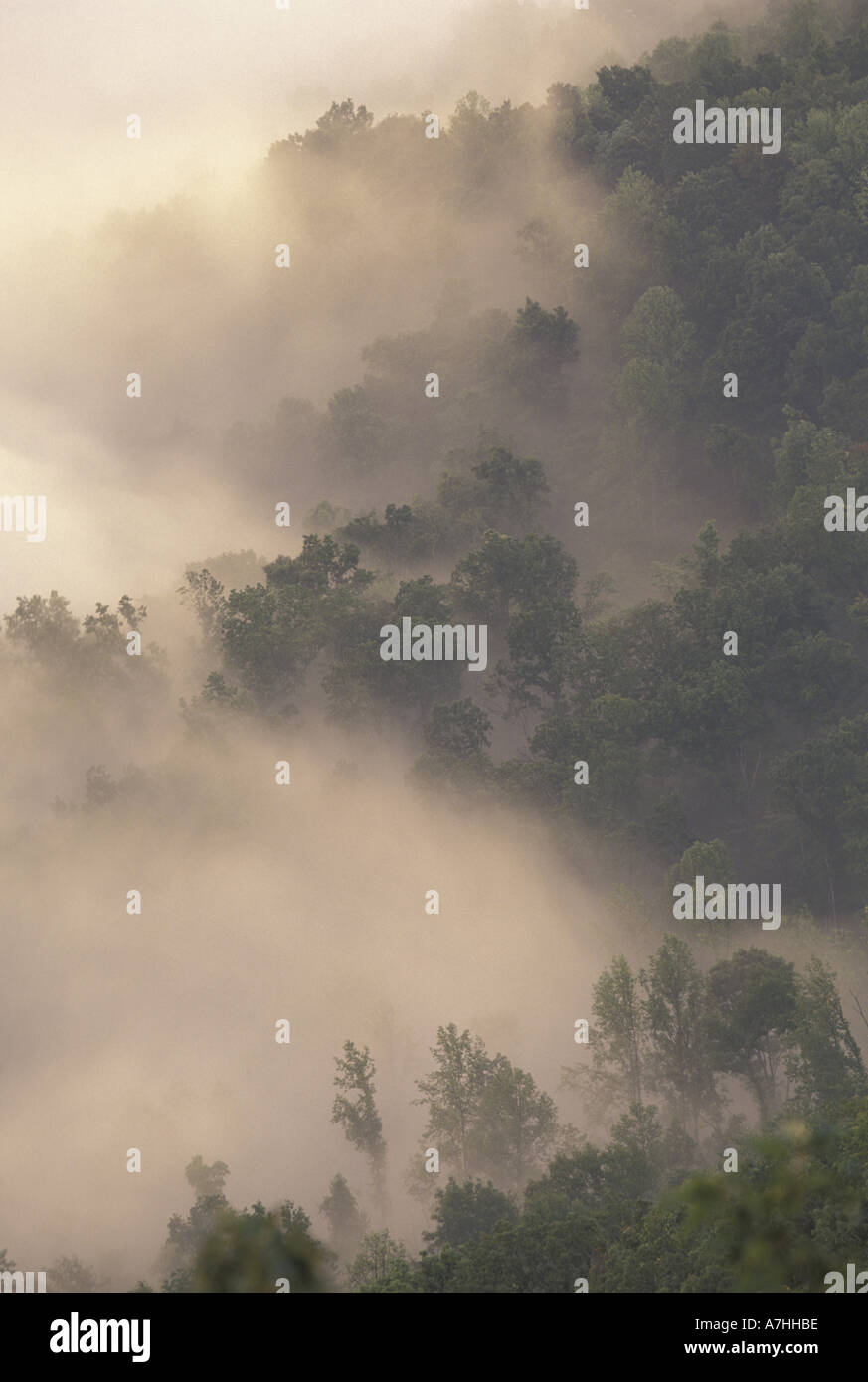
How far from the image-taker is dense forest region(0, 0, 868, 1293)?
6109 cm

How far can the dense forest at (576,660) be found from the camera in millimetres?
61094

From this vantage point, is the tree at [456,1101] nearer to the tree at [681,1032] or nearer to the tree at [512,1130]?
the tree at [512,1130]

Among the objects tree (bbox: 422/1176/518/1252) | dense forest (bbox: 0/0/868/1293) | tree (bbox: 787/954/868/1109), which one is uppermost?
dense forest (bbox: 0/0/868/1293)

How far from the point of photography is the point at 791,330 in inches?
3580

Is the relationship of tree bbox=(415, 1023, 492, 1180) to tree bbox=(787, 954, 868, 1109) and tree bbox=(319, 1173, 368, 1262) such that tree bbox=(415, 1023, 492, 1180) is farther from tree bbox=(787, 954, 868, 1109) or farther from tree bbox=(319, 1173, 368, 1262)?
tree bbox=(787, 954, 868, 1109)

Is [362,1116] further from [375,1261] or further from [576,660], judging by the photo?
[576,660]

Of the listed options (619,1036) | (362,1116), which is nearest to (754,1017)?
(619,1036)

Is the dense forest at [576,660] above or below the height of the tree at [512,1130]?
above

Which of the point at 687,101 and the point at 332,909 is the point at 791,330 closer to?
the point at 687,101

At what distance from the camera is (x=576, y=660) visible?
7850 cm

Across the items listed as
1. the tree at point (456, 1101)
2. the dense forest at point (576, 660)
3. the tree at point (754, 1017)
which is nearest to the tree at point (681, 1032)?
the dense forest at point (576, 660)

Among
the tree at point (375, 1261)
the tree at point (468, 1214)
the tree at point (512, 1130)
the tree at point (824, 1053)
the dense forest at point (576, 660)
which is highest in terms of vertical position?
the dense forest at point (576, 660)

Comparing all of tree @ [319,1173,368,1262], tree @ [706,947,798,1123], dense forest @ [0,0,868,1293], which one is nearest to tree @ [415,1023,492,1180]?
dense forest @ [0,0,868,1293]

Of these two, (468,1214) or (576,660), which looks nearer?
(468,1214)
